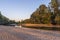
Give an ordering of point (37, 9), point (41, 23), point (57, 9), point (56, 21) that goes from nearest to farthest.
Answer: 1. point (56, 21)
2. point (57, 9)
3. point (41, 23)
4. point (37, 9)

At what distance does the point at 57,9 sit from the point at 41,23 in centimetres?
874

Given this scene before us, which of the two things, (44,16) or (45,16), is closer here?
(45,16)

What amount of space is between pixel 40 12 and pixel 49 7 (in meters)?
5.67

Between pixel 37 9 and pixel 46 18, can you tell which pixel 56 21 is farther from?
pixel 37 9

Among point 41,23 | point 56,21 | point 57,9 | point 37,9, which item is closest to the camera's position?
point 56,21

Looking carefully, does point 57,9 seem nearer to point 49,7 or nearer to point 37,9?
point 49,7

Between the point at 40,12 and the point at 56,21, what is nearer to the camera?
the point at 56,21

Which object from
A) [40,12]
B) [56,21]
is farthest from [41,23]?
[56,21]

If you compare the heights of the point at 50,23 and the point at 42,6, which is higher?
the point at 42,6

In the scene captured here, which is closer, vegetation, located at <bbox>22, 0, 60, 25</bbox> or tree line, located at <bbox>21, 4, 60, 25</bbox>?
tree line, located at <bbox>21, 4, 60, 25</bbox>

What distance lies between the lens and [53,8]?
73.2 metres

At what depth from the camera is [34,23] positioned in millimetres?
81562

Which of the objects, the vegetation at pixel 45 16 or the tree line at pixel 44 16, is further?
the vegetation at pixel 45 16

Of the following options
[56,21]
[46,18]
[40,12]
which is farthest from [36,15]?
[56,21]
